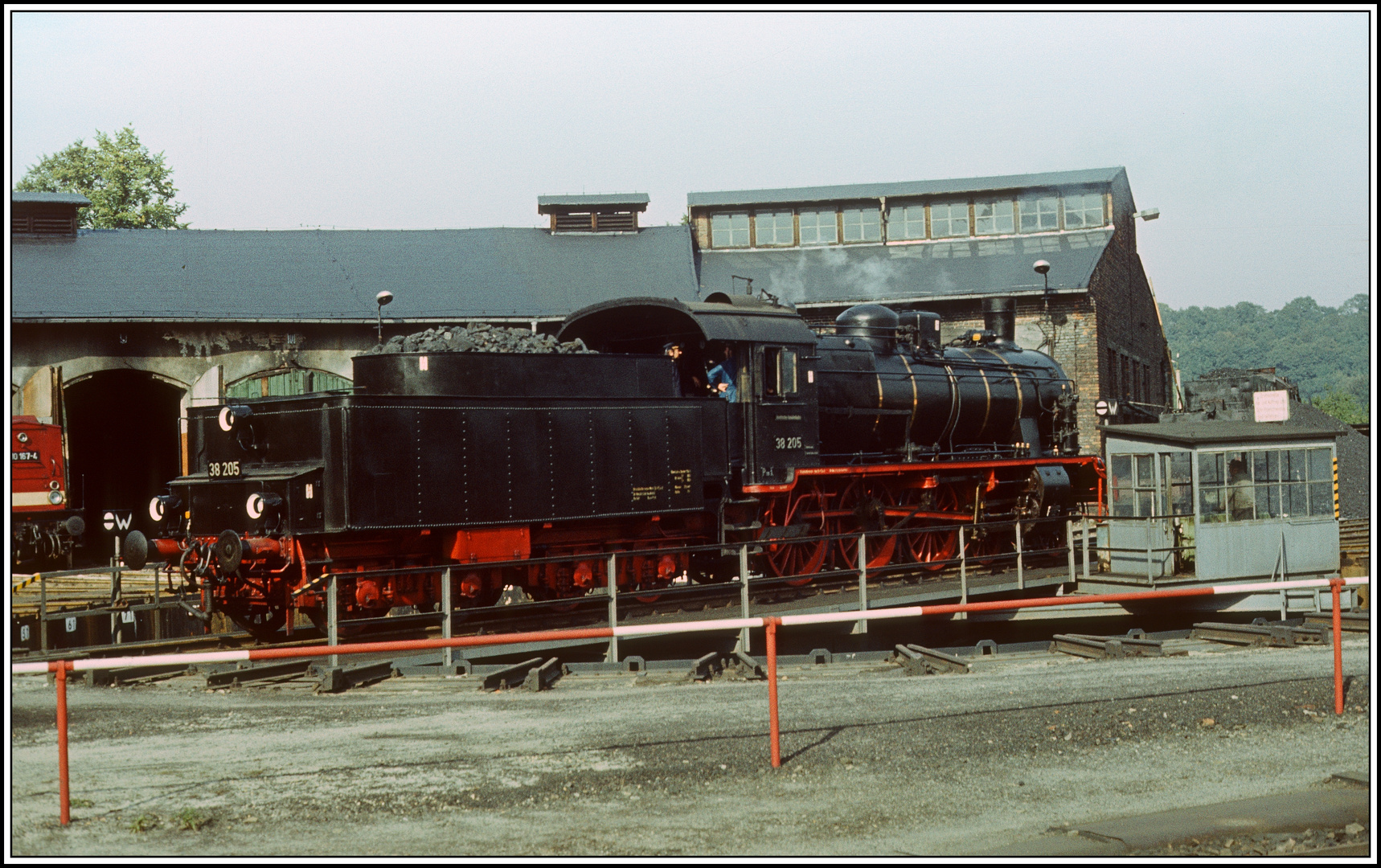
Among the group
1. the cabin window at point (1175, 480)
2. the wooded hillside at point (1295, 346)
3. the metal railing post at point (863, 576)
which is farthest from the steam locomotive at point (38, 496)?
the wooded hillside at point (1295, 346)

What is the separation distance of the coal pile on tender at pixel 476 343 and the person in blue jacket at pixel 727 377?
1.78 meters

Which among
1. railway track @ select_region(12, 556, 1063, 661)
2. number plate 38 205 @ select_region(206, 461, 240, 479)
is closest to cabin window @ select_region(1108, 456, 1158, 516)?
railway track @ select_region(12, 556, 1063, 661)

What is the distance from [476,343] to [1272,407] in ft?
40.0

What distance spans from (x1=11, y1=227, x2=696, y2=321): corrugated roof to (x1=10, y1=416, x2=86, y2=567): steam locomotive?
4.38 m

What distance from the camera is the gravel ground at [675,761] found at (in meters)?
5.99

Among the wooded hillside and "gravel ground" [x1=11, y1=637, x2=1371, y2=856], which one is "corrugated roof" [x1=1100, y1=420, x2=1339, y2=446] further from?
the wooded hillside

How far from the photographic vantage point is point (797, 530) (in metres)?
15.3

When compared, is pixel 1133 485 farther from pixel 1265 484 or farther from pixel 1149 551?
pixel 1265 484

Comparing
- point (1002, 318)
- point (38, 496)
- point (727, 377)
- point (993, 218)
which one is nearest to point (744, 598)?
point (727, 377)

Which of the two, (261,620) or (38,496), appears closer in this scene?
(261,620)

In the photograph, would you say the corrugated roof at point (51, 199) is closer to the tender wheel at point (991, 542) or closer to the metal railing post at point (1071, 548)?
the tender wheel at point (991, 542)

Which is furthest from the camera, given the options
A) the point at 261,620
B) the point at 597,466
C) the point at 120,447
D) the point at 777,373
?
the point at 120,447

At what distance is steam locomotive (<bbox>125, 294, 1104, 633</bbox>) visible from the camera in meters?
11.7

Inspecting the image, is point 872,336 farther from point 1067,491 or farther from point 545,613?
point 545,613
